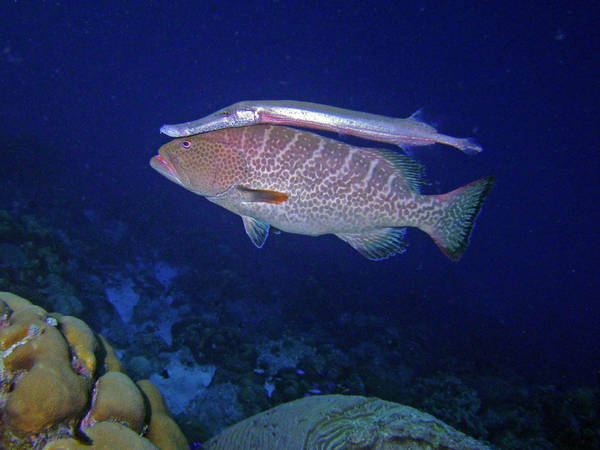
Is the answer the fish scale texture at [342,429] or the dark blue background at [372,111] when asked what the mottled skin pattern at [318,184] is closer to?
the dark blue background at [372,111]

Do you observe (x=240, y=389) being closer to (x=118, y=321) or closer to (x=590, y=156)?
(x=118, y=321)

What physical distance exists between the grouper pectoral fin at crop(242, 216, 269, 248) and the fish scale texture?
2.06 m

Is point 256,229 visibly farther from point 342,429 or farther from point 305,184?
point 342,429

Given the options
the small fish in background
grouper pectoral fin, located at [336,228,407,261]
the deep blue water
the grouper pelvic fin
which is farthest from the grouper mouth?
the deep blue water

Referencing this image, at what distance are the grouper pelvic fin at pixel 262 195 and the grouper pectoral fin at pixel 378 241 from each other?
3.16ft

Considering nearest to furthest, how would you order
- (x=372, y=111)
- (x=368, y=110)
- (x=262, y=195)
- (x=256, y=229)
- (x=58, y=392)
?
(x=58, y=392) < (x=262, y=195) < (x=256, y=229) < (x=372, y=111) < (x=368, y=110)

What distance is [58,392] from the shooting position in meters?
1.93

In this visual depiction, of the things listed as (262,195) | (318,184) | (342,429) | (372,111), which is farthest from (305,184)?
(372,111)

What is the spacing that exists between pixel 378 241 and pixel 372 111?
→ 4356 cm

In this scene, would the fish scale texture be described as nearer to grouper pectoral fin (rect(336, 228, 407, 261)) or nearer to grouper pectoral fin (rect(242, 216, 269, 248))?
grouper pectoral fin (rect(336, 228, 407, 261))

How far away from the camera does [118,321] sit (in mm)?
8023

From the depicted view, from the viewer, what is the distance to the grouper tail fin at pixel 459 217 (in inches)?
127

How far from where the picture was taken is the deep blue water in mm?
15320

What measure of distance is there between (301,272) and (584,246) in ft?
306
